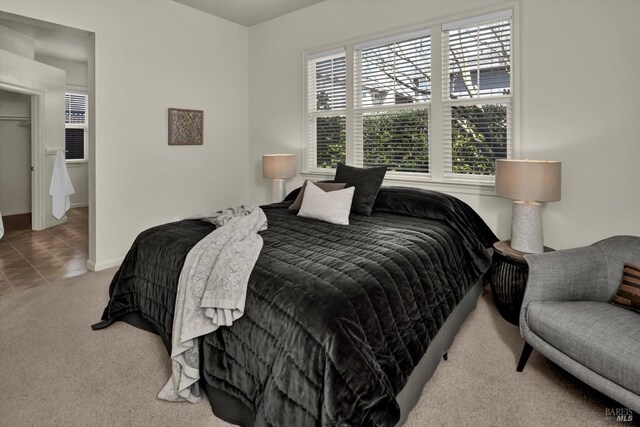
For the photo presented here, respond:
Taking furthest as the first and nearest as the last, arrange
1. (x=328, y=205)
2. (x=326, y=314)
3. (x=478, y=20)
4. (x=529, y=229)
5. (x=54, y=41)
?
(x=54, y=41), (x=478, y=20), (x=328, y=205), (x=529, y=229), (x=326, y=314)

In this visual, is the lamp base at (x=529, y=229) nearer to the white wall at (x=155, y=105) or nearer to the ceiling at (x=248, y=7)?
the ceiling at (x=248, y=7)

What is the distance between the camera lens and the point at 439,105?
3.46 metres

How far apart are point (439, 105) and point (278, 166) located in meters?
1.87

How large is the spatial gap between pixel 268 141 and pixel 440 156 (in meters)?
2.37

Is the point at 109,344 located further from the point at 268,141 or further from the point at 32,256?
the point at 268,141

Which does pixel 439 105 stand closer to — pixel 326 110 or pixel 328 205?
pixel 326 110

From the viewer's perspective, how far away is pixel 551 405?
71.4 inches

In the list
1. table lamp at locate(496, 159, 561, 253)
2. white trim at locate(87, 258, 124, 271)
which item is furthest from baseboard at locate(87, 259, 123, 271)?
table lamp at locate(496, 159, 561, 253)

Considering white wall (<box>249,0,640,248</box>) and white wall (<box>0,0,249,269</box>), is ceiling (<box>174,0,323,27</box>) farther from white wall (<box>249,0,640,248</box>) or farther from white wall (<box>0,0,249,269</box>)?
white wall (<box>249,0,640,248</box>)

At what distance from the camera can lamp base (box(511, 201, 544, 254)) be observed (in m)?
2.69

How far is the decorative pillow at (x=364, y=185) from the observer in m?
3.13

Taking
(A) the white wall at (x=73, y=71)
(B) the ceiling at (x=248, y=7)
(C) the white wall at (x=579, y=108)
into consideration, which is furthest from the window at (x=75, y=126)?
(C) the white wall at (x=579, y=108)

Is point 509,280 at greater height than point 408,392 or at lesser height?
greater

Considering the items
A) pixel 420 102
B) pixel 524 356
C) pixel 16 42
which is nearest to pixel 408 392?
pixel 524 356
